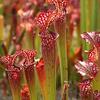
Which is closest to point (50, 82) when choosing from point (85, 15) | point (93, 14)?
point (85, 15)

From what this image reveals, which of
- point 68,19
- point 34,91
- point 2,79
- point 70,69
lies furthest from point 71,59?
point 34,91

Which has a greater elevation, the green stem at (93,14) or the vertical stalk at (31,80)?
the green stem at (93,14)

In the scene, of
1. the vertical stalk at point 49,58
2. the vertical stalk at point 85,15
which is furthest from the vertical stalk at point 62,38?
the vertical stalk at point 85,15

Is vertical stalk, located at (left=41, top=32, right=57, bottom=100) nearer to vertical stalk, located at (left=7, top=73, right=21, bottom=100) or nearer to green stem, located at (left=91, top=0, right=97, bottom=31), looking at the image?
vertical stalk, located at (left=7, top=73, right=21, bottom=100)

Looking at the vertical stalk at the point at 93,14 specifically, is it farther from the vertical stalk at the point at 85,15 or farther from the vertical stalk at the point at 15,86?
the vertical stalk at the point at 15,86

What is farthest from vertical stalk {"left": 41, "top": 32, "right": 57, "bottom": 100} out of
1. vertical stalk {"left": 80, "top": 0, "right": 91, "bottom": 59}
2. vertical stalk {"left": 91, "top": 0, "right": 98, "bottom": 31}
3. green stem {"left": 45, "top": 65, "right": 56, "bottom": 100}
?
vertical stalk {"left": 91, "top": 0, "right": 98, "bottom": 31}

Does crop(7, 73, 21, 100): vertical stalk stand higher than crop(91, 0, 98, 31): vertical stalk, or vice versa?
crop(91, 0, 98, 31): vertical stalk

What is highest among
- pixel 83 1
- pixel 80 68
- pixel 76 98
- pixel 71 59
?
pixel 83 1

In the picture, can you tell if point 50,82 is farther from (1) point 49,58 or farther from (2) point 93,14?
(2) point 93,14

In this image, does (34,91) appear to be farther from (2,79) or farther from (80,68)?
(2,79)

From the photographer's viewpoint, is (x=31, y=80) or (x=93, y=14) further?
(x=93, y=14)

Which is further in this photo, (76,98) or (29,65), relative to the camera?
(76,98)
